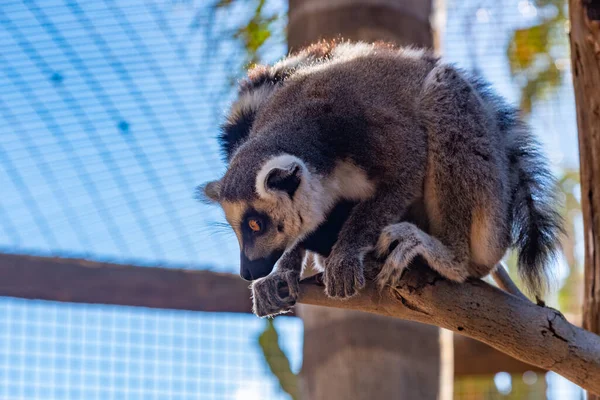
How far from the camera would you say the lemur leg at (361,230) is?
13.8 feet

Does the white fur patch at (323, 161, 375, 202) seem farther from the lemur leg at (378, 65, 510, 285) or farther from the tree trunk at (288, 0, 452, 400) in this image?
the tree trunk at (288, 0, 452, 400)

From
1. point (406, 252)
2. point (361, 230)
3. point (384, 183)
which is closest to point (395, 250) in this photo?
point (406, 252)

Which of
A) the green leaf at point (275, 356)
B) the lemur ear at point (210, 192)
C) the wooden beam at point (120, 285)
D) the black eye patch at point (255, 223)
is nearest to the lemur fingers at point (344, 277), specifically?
the black eye patch at point (255, 223)

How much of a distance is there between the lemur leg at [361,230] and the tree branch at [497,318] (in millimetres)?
157

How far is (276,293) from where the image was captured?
14.3 ft

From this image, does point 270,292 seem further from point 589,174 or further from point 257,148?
point 589,174

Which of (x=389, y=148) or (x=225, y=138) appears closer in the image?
(x=389, y=148)

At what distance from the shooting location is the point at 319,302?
431 cm

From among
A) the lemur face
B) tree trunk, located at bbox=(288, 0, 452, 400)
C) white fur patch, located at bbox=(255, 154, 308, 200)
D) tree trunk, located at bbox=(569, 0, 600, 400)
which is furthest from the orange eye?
tree trunk, located at bbox=(569, 0, 600, 400)

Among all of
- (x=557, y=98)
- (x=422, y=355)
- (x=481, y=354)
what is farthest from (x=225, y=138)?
(x=557, y=98)

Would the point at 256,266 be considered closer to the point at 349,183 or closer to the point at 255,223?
the point at 255,223

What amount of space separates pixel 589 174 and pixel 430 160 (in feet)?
3.83

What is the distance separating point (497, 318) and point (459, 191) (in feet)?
2.34

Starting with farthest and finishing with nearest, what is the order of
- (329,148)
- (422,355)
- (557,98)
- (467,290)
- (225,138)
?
(557,98), (422,355), (225,138), (329,148), (467,290)
